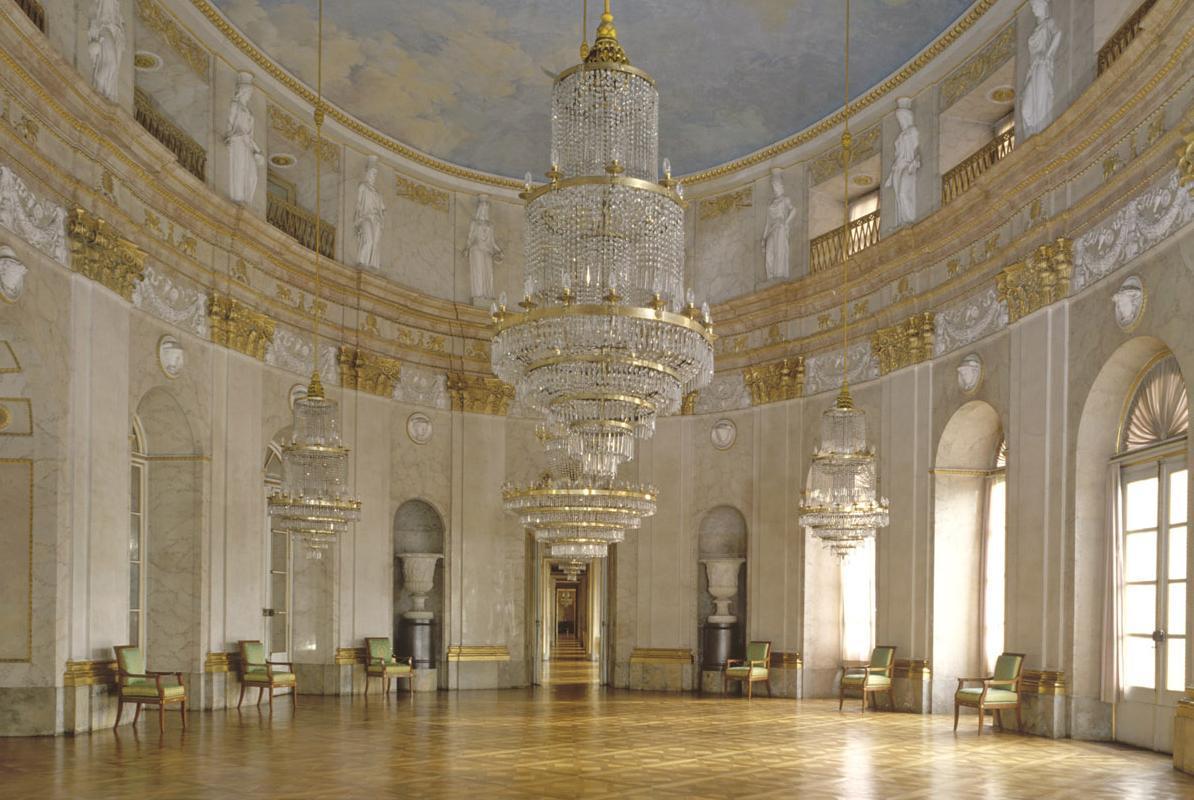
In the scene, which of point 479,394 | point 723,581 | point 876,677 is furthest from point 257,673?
point 876,677

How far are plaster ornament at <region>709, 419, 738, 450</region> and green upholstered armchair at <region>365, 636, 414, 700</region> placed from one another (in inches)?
215

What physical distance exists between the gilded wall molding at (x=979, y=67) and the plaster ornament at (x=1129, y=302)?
375 centimetres

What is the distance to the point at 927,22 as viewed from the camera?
549 inches

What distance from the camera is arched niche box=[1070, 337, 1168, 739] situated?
10.9 m

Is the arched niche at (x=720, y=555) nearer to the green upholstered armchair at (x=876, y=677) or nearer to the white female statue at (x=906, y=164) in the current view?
the green upholstered armchair at (x=876, y=677)

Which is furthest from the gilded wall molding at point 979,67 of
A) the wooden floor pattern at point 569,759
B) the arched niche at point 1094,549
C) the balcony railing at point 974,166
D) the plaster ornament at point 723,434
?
the wooden floor pattern at point 569,759

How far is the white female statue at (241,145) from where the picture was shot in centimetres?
1410

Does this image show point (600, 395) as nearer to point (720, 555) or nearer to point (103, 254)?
point (103, 254)

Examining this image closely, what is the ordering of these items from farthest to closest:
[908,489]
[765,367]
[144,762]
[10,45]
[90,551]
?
1. [765,367]
2. [908,489]
3. [90,551]
4. [10,45]
5. [144,762]

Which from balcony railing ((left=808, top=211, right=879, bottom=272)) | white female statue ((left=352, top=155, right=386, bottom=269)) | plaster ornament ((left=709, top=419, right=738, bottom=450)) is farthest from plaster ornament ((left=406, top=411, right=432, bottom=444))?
balcony railing ((left=808, top=211, right=879, bottom=272))

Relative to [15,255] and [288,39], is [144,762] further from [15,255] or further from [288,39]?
[288,39]

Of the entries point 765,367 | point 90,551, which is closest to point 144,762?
point 90,551

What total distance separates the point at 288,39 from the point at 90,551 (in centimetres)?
693

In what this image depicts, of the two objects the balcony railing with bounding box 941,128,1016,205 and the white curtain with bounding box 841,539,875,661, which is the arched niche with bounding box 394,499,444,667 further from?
the balcony railing with bounding box 941,128,1016,205
